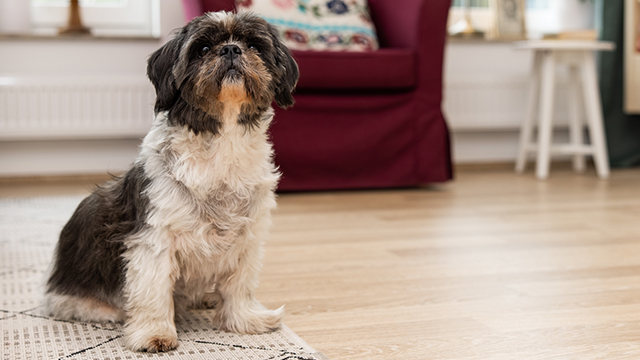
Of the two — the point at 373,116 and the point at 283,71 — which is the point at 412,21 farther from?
the point at 283,71

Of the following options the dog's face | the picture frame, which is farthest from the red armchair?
the dog's face

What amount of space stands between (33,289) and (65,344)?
1.26 ft

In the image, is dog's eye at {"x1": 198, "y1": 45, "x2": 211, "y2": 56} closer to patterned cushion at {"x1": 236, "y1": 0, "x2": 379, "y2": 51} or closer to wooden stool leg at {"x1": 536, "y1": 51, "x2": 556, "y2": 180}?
patterned cushion at {"x1": 236, "y1": 0, "x2": 379, "y2": 51}

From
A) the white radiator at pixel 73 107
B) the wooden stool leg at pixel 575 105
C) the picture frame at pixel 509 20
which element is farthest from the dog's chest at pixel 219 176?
the picture frame at pixel 509 20

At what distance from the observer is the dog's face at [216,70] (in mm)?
1057

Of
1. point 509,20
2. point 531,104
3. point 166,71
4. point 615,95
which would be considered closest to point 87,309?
point 166,71

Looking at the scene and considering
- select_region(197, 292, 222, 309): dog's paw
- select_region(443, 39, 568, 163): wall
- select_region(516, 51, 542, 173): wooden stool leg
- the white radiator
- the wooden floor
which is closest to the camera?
the wooden floor

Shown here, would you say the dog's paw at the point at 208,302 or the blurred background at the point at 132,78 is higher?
the blurred background at the point at 132,78

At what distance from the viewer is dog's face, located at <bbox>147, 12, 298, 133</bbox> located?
1.06 metres

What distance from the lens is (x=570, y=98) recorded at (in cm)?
348

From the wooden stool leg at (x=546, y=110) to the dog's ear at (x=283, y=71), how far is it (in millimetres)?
2359

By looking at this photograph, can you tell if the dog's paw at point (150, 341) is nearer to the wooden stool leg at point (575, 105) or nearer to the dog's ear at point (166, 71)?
the dog's ear at point (166, 71)

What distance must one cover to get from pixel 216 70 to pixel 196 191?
0.64 feet

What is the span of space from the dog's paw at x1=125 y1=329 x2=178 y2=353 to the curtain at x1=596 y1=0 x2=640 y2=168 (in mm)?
A: 3223
